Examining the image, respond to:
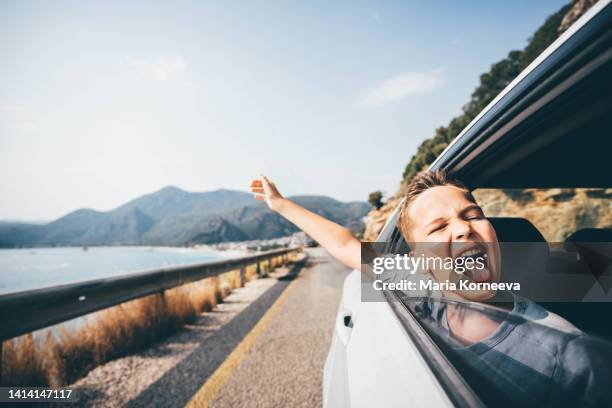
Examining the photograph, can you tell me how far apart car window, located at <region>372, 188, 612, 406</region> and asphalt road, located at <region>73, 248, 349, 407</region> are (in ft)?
6.43

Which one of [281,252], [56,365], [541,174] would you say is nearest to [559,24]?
[281,252]

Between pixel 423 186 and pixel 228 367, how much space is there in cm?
312

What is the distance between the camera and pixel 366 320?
1.62 meters

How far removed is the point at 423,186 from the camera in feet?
5.41

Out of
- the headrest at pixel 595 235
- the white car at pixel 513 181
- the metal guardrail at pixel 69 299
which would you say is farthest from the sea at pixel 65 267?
the headrest at pixel 595 235

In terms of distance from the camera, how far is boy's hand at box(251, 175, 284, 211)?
74.8 inches

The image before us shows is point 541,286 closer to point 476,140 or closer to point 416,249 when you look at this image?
point 416,249

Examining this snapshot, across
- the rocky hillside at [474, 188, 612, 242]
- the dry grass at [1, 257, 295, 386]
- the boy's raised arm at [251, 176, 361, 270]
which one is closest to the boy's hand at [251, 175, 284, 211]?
the boy's raised arm at [251, 176, 361, 270]

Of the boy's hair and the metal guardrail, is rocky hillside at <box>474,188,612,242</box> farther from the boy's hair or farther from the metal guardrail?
the metal guardrail

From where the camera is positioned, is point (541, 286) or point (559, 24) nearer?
point (541, 286)

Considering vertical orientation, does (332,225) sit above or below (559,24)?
below

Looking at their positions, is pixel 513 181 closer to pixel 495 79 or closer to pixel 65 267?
pixel 495 79

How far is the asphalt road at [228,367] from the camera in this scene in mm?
2773

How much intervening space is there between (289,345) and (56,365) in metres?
2.69
